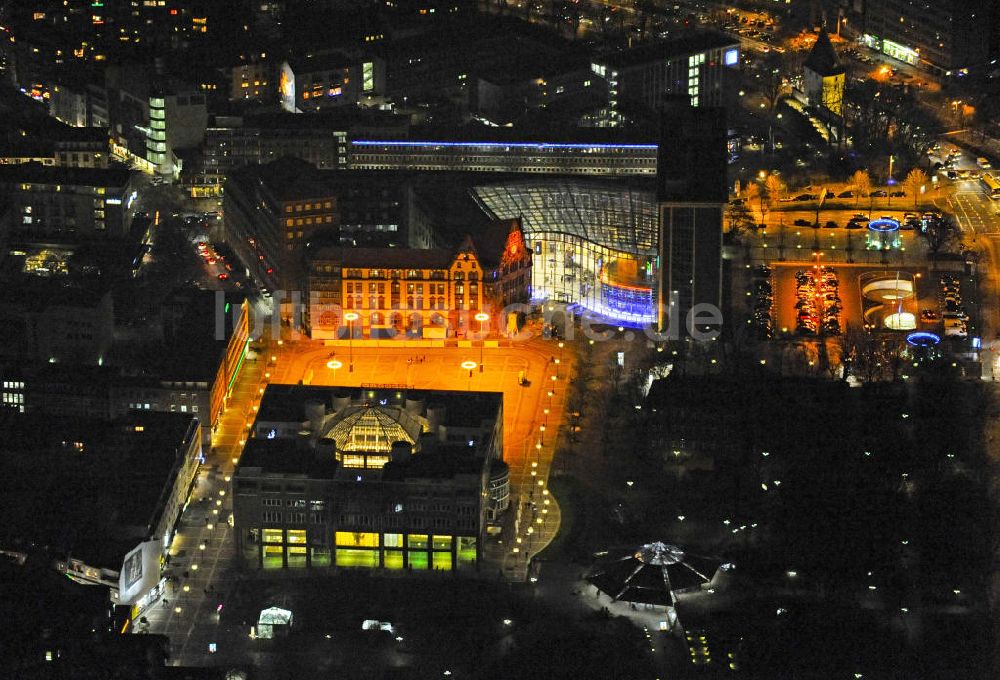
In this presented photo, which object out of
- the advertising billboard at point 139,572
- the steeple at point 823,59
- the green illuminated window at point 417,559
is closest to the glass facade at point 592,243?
the steeple at point 823,59

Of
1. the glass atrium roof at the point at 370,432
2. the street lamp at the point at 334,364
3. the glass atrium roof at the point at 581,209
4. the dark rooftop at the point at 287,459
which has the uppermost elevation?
the glass atrium roof at the point at 581,209

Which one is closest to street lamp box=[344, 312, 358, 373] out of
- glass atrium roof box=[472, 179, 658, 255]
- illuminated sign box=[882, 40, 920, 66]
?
glass atrium roof box=[472, 179, 658, 255]

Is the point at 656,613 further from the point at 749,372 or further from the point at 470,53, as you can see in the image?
the point at 470,53

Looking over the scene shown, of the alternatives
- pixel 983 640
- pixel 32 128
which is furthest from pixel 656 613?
pixel 32 128

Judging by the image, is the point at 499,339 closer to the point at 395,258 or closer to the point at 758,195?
the point at 395,258

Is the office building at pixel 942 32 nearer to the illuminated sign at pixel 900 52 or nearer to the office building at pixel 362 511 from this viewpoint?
the illuminated sign at pixel 900 52
